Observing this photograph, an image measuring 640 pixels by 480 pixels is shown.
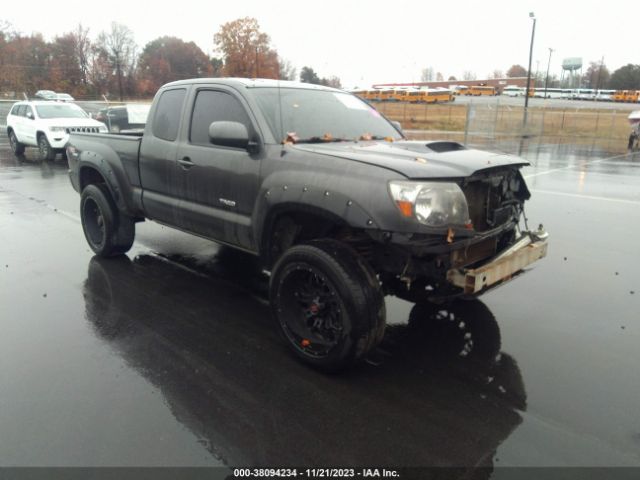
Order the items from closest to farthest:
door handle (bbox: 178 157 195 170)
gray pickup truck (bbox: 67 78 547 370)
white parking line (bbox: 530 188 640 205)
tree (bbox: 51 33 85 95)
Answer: gray pickup truck (bbox: 67 78 547 370) < door handle (bbox: 178 157 195 170) < white parking line (bbox: 530 188 640 205) < tree (bbox: 51 33 85 95)

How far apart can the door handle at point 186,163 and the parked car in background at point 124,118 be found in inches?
652

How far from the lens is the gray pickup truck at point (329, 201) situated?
10.4 feet

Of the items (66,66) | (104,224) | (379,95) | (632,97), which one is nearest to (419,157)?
(104,224)

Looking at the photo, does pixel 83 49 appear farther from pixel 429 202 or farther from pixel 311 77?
pixel 429 202

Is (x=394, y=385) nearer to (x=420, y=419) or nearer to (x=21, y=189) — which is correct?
(x=420, y=419)

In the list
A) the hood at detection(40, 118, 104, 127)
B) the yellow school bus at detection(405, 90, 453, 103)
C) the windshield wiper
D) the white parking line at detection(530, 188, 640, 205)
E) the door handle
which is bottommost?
the white parking line at detection(530, 188, 640, 205)

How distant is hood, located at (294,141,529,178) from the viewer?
3223mm

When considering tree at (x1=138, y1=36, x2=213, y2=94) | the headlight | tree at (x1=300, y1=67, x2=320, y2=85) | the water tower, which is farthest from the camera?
the water tower

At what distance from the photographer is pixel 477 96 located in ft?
261

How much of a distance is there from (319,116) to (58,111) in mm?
15657

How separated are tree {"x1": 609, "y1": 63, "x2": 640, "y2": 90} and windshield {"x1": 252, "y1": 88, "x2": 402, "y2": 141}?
100 metres

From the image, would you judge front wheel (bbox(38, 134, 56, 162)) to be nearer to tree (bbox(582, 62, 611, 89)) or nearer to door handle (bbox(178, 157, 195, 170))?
door handle (bbox(178, 157, 195, 170))

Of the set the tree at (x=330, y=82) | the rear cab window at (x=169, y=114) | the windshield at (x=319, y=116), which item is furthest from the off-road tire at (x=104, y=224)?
the tree at (x=330, y=82)

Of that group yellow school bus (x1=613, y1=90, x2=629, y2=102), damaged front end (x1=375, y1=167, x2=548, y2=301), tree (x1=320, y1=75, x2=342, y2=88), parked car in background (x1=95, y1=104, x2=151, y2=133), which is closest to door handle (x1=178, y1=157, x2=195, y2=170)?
damaged front end (x1=375, y1=167, x2=548, y2=301)
